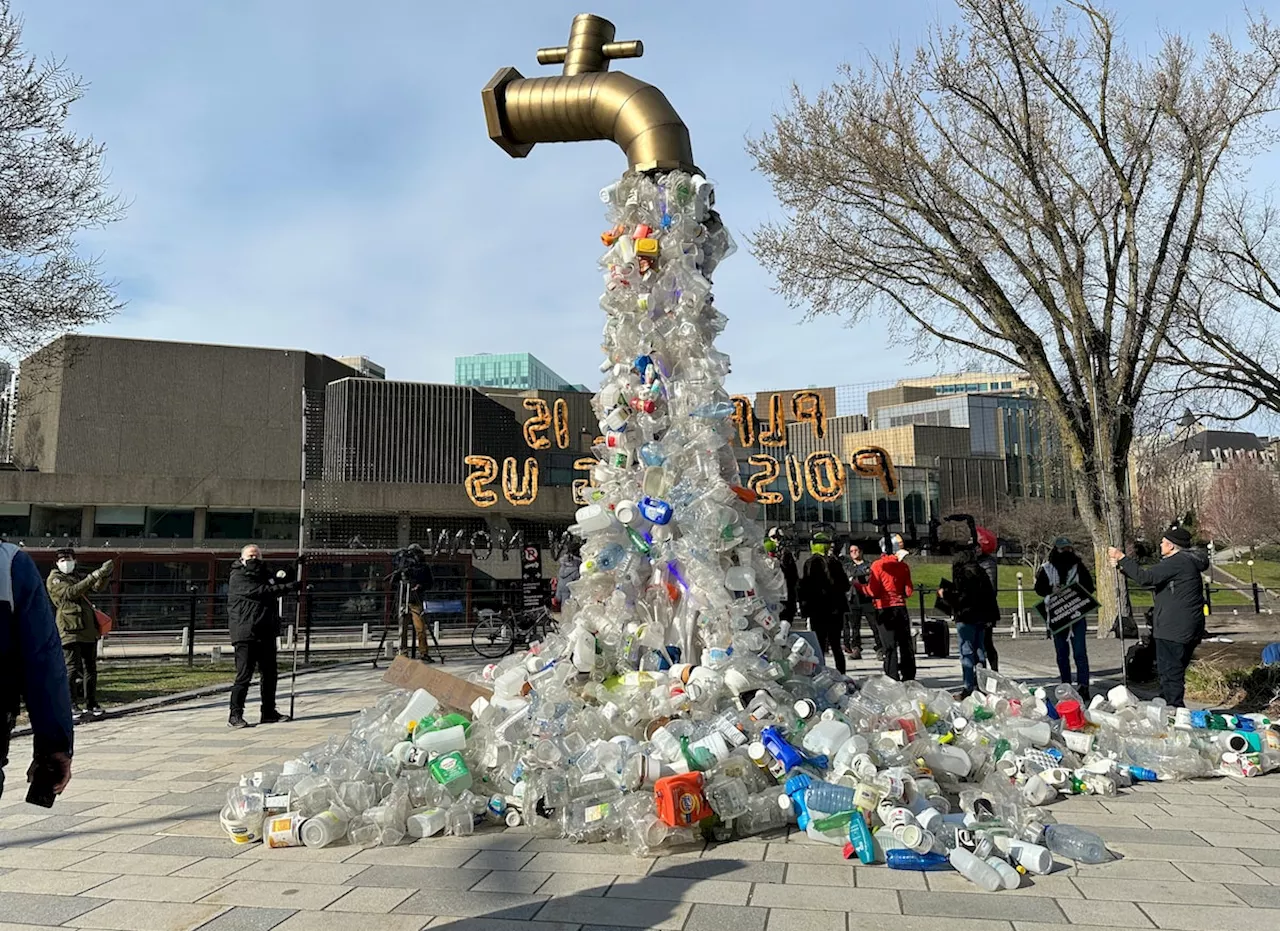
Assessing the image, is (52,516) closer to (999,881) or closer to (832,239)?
(832,239)

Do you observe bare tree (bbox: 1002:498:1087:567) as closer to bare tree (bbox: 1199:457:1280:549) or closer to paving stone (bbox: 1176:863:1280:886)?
bare tree (bbox: 1199:457:1280:549)

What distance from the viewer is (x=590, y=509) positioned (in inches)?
230

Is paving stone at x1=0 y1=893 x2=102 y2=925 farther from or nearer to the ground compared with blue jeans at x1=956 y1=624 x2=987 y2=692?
nearer to the ground

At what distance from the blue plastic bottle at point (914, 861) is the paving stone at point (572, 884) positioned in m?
1.23

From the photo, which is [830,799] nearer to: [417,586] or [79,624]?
[79,624]

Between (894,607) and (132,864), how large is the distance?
22.9 ft

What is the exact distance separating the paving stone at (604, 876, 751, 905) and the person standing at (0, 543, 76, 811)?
2.09 m

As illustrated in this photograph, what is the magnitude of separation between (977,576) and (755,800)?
15.8 feet

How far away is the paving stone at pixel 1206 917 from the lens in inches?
122

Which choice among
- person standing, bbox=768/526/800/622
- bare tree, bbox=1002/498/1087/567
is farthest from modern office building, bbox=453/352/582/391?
person standing, bbox=768/526/800/622

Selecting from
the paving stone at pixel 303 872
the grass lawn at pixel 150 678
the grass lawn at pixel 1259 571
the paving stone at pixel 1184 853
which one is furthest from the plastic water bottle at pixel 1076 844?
the grass lawn at pixel 1259 571

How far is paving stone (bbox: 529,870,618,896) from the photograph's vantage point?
356 centimetres

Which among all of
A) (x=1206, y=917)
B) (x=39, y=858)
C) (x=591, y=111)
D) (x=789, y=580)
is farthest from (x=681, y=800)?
(x=789, y=580)

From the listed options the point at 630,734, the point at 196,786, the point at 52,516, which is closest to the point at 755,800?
the point at 630,734
